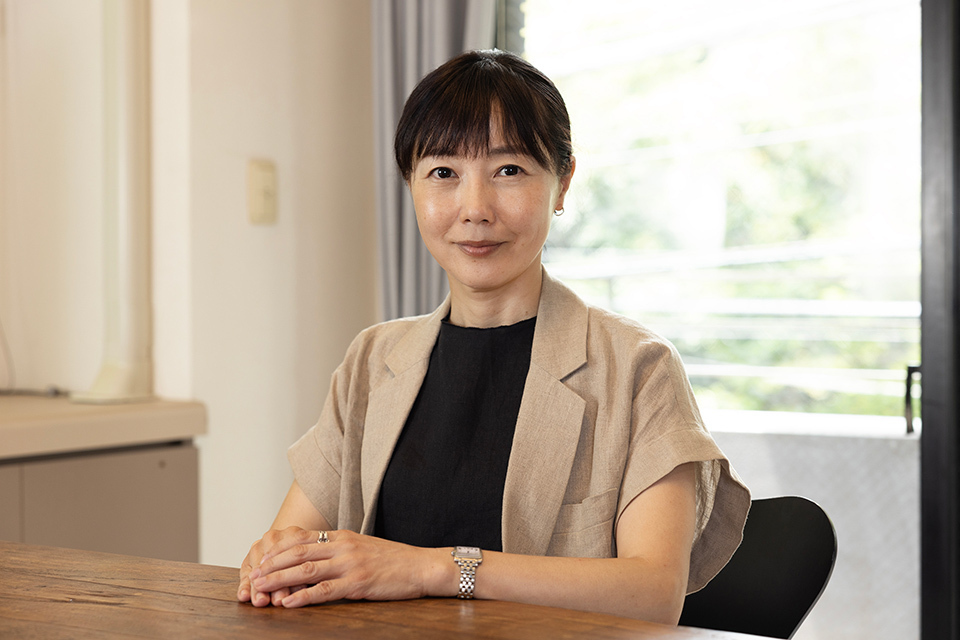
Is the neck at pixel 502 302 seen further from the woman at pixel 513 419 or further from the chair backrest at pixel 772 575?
the chair backrest at pixel 772 575

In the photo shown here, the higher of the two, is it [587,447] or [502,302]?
[502,302]

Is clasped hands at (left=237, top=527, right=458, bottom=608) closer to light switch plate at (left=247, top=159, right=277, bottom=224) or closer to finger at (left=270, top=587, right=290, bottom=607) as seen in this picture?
finger at (left=270, top=587, right=290, bottom=607)

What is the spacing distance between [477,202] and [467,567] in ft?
1.67

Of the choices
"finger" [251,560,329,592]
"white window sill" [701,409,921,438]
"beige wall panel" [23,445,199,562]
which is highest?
"finger" [251,560,329,592]

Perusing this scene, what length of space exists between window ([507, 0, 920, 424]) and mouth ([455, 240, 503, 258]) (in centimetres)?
129

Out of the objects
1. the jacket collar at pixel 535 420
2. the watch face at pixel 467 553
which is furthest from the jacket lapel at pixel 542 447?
the watch face at pixel 467 553

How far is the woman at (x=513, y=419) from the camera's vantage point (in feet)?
3.78

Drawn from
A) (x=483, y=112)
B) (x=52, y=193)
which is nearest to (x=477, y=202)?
(x=483, y=112)

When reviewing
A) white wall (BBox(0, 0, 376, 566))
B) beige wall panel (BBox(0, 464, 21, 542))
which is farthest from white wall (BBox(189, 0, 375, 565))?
beige wall panel (BBox(0, 464, 21, 542))

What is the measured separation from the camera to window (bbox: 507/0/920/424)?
227cm

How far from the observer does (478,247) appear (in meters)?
1.31

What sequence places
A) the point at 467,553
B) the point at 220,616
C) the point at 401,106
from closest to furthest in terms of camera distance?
the point at 220,616, the point at 467,553, the point at 401,106

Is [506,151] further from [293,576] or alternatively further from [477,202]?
[293,576]

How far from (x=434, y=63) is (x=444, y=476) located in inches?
64.5
